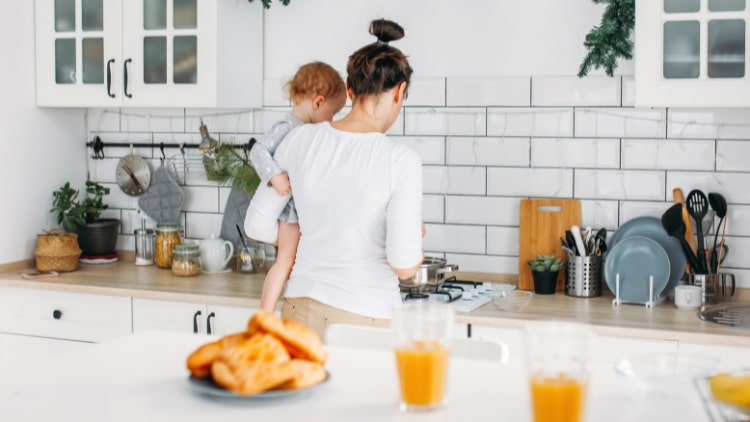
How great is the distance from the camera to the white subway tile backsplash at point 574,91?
133 inches

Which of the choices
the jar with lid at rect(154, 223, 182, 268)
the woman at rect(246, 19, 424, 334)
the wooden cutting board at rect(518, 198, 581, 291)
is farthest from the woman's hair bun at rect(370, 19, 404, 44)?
the jar with lid at rect(154, 223, 182, 268)

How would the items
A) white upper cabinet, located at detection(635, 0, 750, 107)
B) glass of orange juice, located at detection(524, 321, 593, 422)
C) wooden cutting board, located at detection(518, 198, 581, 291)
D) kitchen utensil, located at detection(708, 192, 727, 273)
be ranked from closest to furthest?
glass of orange juice, located at detection(524, 321, 593, 422)
white upper cabinet, located at detection(635, 0, 750, 107)
kitchen utensil, located at detection(708, 192, 727, 273)
wooden cutting board, located at detection(518, 198, 581, 291)

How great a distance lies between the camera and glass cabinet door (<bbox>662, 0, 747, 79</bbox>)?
2.94 meters

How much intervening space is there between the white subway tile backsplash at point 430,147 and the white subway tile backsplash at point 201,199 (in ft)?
3.05

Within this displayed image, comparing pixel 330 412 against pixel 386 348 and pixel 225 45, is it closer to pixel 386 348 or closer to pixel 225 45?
pixel 386 348

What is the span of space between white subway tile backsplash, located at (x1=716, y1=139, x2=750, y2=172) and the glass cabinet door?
400 millimetres

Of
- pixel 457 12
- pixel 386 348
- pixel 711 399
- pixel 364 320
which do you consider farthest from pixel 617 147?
pixel 711 399

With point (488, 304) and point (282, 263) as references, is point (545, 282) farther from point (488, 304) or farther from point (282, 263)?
point (282, 263)

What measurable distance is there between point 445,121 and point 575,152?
20.2 inches

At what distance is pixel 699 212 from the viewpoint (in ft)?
10.6

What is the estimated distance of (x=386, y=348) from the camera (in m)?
1.87

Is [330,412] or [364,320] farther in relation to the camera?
[364,320]

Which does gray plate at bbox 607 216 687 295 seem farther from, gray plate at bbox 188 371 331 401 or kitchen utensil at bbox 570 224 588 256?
gray plate at bbox 188 371 331 401

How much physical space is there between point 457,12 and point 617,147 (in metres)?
0.80
